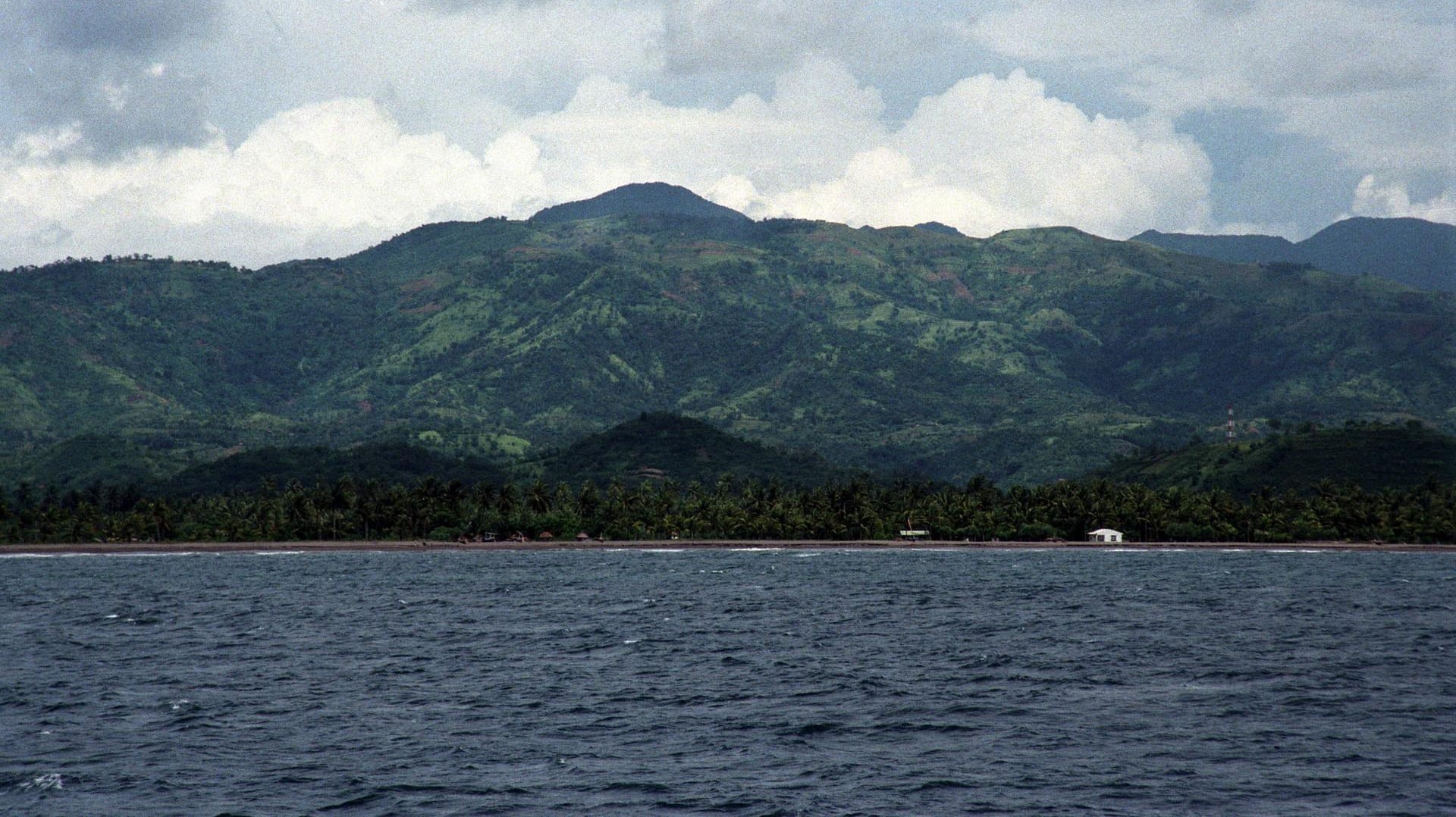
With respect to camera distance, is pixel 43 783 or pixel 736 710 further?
pixel 736 710

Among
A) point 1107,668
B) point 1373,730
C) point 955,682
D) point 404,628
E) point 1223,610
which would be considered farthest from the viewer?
point 1223,610

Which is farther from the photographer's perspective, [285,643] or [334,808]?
[285,643]

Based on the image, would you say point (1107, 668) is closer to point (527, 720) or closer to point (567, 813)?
point (527, 720)

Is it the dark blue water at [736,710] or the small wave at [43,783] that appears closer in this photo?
the dark blue water at [736,710]

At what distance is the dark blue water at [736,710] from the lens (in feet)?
202

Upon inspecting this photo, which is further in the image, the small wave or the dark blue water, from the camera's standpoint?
the small wave

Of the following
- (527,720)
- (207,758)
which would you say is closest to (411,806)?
(207,758)

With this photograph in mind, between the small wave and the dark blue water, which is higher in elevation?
the dark blue water

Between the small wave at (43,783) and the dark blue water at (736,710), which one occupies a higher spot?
the dark blue water at (736,710)

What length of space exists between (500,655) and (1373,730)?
61937 mm

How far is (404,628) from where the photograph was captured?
444 feet

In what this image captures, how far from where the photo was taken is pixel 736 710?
83688 mm

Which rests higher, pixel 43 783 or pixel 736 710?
pixel 736 710

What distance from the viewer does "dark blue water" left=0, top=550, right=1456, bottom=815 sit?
6144cm
